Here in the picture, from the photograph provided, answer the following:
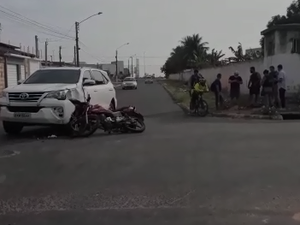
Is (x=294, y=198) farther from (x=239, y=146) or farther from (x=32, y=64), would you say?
(x=32, y=64)

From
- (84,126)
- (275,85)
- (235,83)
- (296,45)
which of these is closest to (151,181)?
(84,126)

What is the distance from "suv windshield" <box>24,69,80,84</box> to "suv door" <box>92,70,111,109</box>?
40.6 inches

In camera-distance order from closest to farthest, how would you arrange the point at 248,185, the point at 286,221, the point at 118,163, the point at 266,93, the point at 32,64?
the point at 286,221 → the point at 248,185 → the point at 118,163 → the point at 266,93 → the point at 32,64

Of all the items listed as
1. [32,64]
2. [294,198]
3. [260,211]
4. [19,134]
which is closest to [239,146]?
[294,198]

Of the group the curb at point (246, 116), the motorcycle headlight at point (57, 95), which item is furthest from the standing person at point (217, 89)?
the motorcycle headlight at point (57, 95)

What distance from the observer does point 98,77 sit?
13.6m

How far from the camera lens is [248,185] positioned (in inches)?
244

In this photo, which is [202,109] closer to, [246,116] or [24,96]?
[246,116]

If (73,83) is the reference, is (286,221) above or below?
below

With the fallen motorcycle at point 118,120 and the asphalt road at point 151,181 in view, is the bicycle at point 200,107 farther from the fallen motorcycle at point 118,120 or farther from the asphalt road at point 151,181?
the asphalt road at point 151,181

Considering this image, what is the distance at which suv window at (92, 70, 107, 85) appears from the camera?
13215 millimetres

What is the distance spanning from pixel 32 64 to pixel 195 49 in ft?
151

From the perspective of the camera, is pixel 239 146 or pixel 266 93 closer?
pixel 239 146

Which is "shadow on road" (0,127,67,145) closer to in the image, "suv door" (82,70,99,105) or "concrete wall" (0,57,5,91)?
"suv door" (82,70,99,105)
